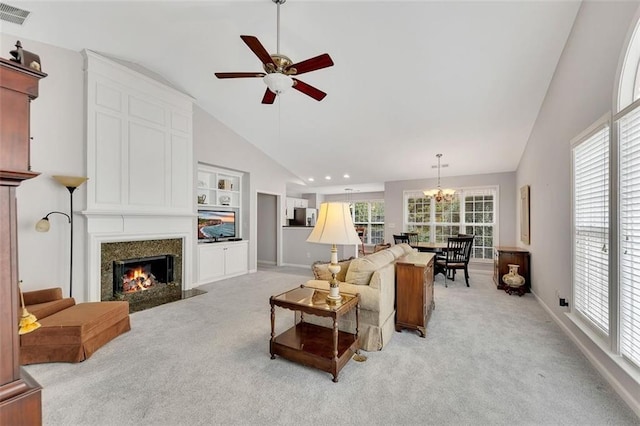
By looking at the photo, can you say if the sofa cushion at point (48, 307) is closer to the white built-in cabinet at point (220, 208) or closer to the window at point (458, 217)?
the white built-in cabinet at point (220, 208)

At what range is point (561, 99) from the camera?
3238 millimetres

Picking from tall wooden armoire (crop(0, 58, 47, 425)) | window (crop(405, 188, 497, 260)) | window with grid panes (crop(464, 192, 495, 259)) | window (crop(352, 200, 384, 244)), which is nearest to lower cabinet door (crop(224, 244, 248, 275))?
window (crop(405, 188, 497, 260))

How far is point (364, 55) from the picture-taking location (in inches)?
135

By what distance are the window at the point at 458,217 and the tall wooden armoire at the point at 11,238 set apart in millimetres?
7440

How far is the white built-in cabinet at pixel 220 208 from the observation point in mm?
5289

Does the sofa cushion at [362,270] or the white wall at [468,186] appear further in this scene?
the white wall at [468,186]

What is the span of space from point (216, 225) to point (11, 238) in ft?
17.3

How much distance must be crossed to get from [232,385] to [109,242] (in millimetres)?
2945

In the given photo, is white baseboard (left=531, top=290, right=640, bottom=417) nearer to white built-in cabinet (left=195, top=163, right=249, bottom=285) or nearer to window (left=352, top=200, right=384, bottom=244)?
white built-in cabinet (left=195, top=163, right=249, bottom=285)

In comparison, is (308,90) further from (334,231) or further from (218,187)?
(218,187)

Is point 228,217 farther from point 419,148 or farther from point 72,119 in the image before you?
point 419,148

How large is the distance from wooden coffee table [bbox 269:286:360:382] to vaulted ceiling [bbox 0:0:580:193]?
9.33 feet

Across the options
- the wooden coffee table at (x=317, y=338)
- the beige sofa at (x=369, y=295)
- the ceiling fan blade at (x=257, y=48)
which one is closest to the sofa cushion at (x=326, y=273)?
the beige sofa at (x=369, y=295)

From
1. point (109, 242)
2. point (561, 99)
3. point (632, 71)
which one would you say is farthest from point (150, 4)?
point (561, 99)
